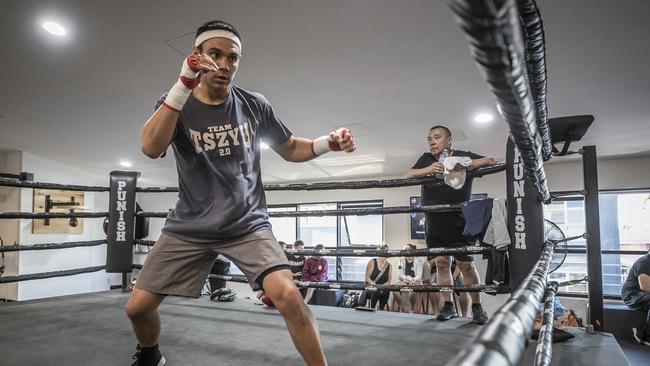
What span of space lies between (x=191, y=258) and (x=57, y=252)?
7.99m

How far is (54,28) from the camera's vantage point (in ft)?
9.63

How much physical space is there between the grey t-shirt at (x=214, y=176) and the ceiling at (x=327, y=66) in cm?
159

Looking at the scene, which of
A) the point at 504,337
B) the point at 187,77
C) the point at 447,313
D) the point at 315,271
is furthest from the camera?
the point at 315,271

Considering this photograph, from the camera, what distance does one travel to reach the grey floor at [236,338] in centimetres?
148

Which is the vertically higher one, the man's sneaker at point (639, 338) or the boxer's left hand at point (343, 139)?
the boxer's left hand at point (343, 139)

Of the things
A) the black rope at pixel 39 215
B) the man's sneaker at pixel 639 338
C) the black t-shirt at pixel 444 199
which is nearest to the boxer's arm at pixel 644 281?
the man's sneaker at pixel 639 338

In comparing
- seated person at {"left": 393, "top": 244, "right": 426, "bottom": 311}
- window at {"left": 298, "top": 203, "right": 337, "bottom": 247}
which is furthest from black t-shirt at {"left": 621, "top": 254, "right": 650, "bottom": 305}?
window at {"left": 298, "top": 203, "right": 337, "bottom": 247}

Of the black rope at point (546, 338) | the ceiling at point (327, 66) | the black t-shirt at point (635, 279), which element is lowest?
the black t-shirt at point (635, 279)

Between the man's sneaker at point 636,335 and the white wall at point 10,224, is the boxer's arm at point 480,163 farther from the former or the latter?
the white wall at point 10,224

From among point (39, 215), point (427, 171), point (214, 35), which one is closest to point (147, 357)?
point (214, 35)

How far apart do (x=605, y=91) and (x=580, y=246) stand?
3.77m

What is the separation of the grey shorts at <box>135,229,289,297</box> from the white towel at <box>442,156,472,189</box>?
122 centimetres

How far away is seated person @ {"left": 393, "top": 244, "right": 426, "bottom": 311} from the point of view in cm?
665

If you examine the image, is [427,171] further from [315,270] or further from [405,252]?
[315,270]
